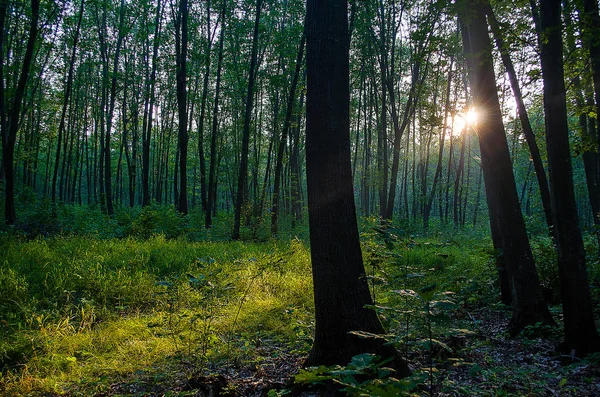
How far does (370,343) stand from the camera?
281 cm

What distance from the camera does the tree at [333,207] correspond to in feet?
9.27

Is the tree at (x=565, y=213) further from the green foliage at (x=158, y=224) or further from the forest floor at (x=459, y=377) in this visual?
the green foliage at (x=158, y=224)

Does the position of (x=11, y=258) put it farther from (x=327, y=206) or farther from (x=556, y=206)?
(x=556, y=206)

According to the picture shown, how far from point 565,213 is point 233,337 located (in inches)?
157

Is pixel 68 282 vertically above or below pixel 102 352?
above

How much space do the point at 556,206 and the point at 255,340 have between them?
3.73 metres

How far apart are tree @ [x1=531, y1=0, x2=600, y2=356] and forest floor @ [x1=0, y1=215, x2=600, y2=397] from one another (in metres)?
0.25

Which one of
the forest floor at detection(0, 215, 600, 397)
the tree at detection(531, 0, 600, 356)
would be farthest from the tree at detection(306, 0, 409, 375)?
the tree at detection(531, 0, 600, 356)

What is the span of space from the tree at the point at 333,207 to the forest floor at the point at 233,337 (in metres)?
0.24

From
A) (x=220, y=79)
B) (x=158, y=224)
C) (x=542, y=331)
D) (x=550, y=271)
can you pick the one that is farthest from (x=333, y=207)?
(x=220, y=79)

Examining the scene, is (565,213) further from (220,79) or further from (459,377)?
(220,79)

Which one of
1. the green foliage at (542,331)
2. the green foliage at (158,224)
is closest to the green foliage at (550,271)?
the green foliage at (542,331)

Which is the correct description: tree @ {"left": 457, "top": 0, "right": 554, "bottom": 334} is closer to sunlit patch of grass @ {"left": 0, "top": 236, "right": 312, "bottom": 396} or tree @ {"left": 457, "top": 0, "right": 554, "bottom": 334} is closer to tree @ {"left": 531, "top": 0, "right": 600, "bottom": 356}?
tree @ {"left": 531, "top": 0, "right": 600, "bottom": 356}

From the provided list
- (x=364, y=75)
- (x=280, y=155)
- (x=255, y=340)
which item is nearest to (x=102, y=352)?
(x=255, y=340)
